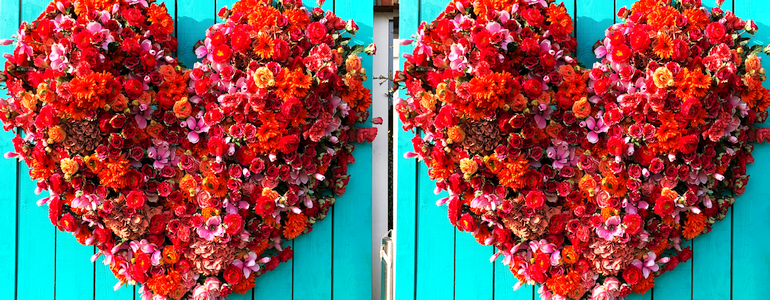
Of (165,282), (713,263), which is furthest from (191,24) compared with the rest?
(713,263)

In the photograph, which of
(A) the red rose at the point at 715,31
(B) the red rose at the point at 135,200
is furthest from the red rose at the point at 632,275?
(B) the red rose at the point at 135,200

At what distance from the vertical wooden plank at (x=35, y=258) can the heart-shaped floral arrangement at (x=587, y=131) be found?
147 centimetres

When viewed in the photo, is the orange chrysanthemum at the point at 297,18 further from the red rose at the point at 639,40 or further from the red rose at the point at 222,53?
the red rose at the point at 639,40

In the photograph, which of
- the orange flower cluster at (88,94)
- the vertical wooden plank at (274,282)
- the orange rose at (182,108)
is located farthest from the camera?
the vertical wooden plank at (274,282)

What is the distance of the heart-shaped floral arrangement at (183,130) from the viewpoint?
6.20 ft

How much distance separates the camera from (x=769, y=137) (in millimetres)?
2027

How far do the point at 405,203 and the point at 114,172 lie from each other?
3.51 ft

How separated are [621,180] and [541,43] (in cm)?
58

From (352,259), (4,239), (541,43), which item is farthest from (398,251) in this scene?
(4,239)

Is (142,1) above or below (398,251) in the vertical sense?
above

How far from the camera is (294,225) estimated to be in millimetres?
2012

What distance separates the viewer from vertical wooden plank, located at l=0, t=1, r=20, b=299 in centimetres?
211

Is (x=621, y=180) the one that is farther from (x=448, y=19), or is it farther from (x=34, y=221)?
(x=34, y=221)

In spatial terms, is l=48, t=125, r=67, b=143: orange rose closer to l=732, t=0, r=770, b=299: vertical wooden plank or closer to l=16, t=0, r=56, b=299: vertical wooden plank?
l=16, t=0, r=56, b=299: vertical wooden plank
